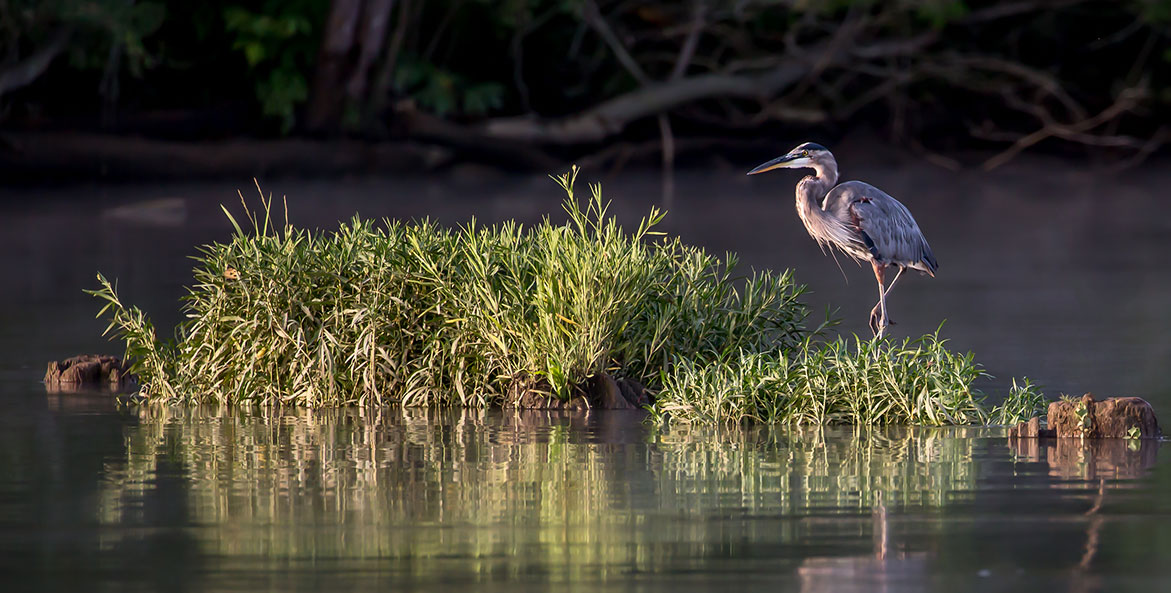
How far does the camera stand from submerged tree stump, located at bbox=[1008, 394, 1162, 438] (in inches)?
353

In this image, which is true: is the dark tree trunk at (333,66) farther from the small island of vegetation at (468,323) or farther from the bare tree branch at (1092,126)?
the small island of vegetation at (468,323)

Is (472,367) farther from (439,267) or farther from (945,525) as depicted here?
(945,525)

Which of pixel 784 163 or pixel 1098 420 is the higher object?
pixel 784 163

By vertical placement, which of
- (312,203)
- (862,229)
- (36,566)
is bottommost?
(36,566)

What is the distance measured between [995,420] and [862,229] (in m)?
2.67

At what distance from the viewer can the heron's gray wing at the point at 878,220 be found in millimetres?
12133

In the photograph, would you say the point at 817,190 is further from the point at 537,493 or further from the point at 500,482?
the point at 537,493

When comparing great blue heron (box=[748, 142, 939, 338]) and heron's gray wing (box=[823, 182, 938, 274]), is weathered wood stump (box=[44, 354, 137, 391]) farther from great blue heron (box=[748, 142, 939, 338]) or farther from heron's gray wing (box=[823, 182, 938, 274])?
heron's gray wing (box=[823, 182, 938, 274])

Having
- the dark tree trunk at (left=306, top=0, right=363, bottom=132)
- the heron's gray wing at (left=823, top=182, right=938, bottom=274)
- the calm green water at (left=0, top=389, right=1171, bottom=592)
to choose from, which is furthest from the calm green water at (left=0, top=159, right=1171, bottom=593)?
the dark tree trunk at (left=306, top=0, right=363, bottom=132)

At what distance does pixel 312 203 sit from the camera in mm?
32438

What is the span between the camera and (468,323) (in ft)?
34.8

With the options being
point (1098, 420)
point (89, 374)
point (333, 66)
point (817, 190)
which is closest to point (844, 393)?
point (1098, 420)

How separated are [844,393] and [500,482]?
2330 mm

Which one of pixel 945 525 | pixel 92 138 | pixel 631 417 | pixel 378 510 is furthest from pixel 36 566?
pixel 92 138
